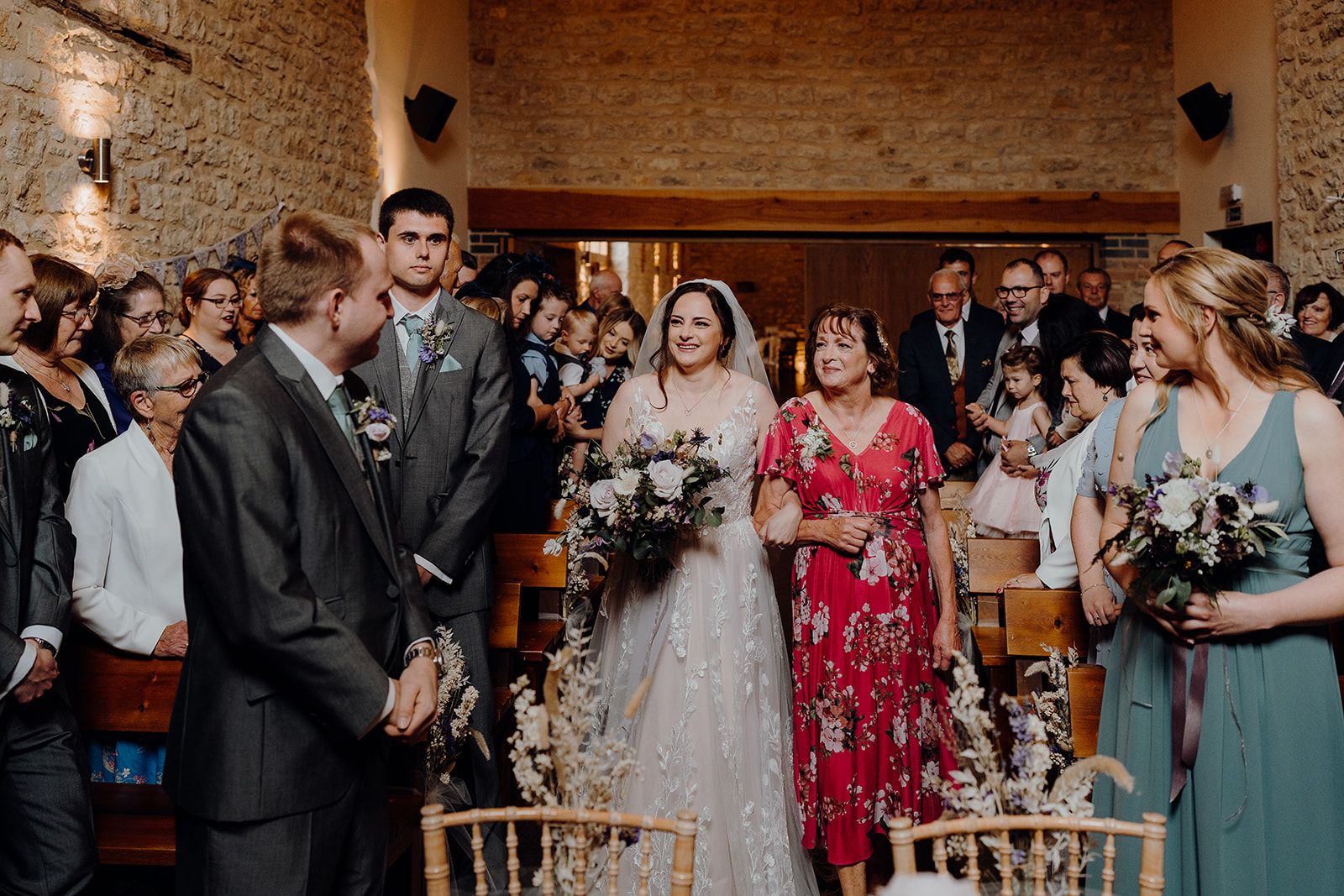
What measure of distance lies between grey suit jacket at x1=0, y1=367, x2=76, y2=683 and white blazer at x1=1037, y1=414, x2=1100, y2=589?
2851mm

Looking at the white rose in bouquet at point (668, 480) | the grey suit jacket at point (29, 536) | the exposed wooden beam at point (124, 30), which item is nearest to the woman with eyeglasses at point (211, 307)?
the exposed wooden beam at point (124, 30)

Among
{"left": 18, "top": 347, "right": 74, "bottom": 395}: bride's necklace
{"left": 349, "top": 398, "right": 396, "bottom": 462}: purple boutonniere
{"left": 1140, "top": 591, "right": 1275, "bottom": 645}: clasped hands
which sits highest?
{"left": 18, "top": 347, "right": 74, "bottom": 395}: bride's necklace

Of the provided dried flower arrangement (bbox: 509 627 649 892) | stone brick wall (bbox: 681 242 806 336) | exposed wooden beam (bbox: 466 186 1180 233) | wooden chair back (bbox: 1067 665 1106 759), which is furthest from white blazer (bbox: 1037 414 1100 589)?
stone brick wall (bbox: 681 242 806 336)

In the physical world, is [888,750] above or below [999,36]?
below

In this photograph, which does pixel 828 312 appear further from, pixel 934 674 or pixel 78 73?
pixel 78 73

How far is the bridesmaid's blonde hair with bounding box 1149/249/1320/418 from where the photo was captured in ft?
7.36

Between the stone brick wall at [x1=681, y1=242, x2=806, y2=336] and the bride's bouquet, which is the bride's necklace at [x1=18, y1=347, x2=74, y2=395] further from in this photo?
the stone brick wall at [x1=681, y1=242, x2=806, y2=336]

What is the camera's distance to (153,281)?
173 inches

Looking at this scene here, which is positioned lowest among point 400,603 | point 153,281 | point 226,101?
point 400,603

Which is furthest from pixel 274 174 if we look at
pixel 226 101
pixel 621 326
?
pixel 621 326

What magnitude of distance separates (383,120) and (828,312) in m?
6.37

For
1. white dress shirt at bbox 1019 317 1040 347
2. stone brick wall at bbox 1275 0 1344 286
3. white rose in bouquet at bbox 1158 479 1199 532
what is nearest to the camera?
white rose in bouquet at bbox 1158 479 1199 532

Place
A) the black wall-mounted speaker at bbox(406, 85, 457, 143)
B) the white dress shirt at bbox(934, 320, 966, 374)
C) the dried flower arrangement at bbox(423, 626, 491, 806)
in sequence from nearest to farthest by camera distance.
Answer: the dried flower arrangement at bbox(423, 626, 491, 806)
the white dress shirt at bbox(934, 320, 966, 374)
the black wall-mounted speaker at bbox(406, 85, 457, 143)

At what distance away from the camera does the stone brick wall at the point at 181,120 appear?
4586mm
